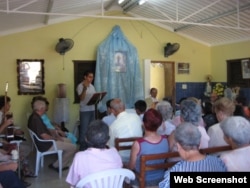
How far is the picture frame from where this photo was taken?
270 inches

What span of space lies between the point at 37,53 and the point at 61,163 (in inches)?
124

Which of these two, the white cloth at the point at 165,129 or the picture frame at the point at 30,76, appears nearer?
the white cloth at the point at 165,129

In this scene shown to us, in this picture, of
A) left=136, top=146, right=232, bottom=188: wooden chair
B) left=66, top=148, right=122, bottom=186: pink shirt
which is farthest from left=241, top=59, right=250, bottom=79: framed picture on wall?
left=66, top=148, right=122, bottom=186: pink shirt

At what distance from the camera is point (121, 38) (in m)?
7.60

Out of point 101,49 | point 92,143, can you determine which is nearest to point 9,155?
point 92,143

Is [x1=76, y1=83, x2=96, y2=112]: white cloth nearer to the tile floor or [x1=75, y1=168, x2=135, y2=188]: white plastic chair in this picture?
the tile floor

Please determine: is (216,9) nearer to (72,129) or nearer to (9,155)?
(72,129)

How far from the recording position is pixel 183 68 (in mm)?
8492

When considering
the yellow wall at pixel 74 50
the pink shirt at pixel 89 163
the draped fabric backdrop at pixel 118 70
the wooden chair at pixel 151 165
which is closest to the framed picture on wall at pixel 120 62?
the draped fabric backdrop at pixel 118 70

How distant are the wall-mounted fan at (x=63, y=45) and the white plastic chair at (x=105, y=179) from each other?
15.8 ft

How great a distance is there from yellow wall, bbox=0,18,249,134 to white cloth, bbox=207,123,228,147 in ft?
15.2

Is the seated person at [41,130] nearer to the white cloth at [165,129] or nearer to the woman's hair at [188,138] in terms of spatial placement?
the white cloth at [165,129]

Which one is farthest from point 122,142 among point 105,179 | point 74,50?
point 74,50

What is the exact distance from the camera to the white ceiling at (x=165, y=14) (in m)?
5.52
